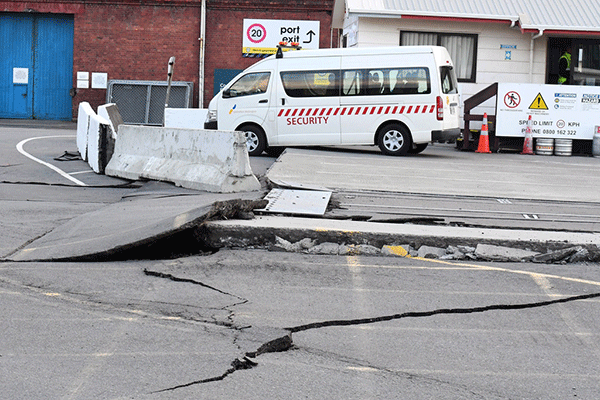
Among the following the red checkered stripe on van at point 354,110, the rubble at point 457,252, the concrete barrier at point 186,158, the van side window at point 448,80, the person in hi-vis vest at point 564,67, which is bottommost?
the rubble at point 457,252

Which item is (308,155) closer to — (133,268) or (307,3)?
(133,268)

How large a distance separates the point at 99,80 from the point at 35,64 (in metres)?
2.59

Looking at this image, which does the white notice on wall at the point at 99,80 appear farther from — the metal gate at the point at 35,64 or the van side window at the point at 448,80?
the van side window at the point at 448,80

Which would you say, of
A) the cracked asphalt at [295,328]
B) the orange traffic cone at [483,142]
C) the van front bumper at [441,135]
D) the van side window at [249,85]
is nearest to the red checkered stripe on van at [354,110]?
the van front bumper at [441,135]

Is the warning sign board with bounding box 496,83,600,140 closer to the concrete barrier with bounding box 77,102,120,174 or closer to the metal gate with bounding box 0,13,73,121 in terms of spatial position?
the concrete barrier with bounding box 77,102,120,174

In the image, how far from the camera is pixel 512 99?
63.5ft

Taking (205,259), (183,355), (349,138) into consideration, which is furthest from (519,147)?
(183,355)

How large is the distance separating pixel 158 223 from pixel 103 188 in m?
4.76

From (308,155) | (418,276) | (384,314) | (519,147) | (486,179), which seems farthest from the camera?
(519,147)

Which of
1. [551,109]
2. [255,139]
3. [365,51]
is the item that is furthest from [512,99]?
[255,139]

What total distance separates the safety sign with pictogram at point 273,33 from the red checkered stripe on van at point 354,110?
11810mm

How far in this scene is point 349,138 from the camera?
56.0 ft

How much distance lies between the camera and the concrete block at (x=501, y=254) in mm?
7137

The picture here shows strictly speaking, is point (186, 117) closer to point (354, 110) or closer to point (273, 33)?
point (354, 110)
